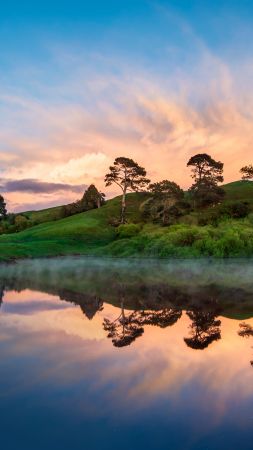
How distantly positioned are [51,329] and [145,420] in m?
7.56

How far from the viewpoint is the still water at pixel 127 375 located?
5941mm

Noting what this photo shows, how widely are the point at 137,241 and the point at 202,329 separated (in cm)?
4373

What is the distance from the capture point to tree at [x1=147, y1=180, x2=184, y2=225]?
7350 centimetres

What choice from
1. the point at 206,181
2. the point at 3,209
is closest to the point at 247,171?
the point at 206,181

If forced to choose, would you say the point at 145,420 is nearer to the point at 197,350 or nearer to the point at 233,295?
the point at 197,350

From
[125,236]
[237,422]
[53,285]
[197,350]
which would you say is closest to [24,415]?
[237,422]

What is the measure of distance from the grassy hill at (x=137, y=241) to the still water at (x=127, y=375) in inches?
1219

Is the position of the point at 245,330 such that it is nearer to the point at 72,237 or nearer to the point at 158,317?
the point at 158,317

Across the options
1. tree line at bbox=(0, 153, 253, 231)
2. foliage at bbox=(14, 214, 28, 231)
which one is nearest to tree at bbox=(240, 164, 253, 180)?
tree line at bbox=(0, 153, 253, 231)

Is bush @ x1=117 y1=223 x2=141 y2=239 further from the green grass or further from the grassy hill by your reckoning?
the green grass

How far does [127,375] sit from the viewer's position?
27.5ft

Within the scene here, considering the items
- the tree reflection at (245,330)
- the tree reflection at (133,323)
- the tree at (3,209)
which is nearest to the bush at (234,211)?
the tree reflection at (133,323)

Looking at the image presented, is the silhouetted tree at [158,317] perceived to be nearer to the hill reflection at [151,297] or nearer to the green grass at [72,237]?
the hill reflection at [151,297]

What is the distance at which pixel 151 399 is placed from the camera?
7.09 m
